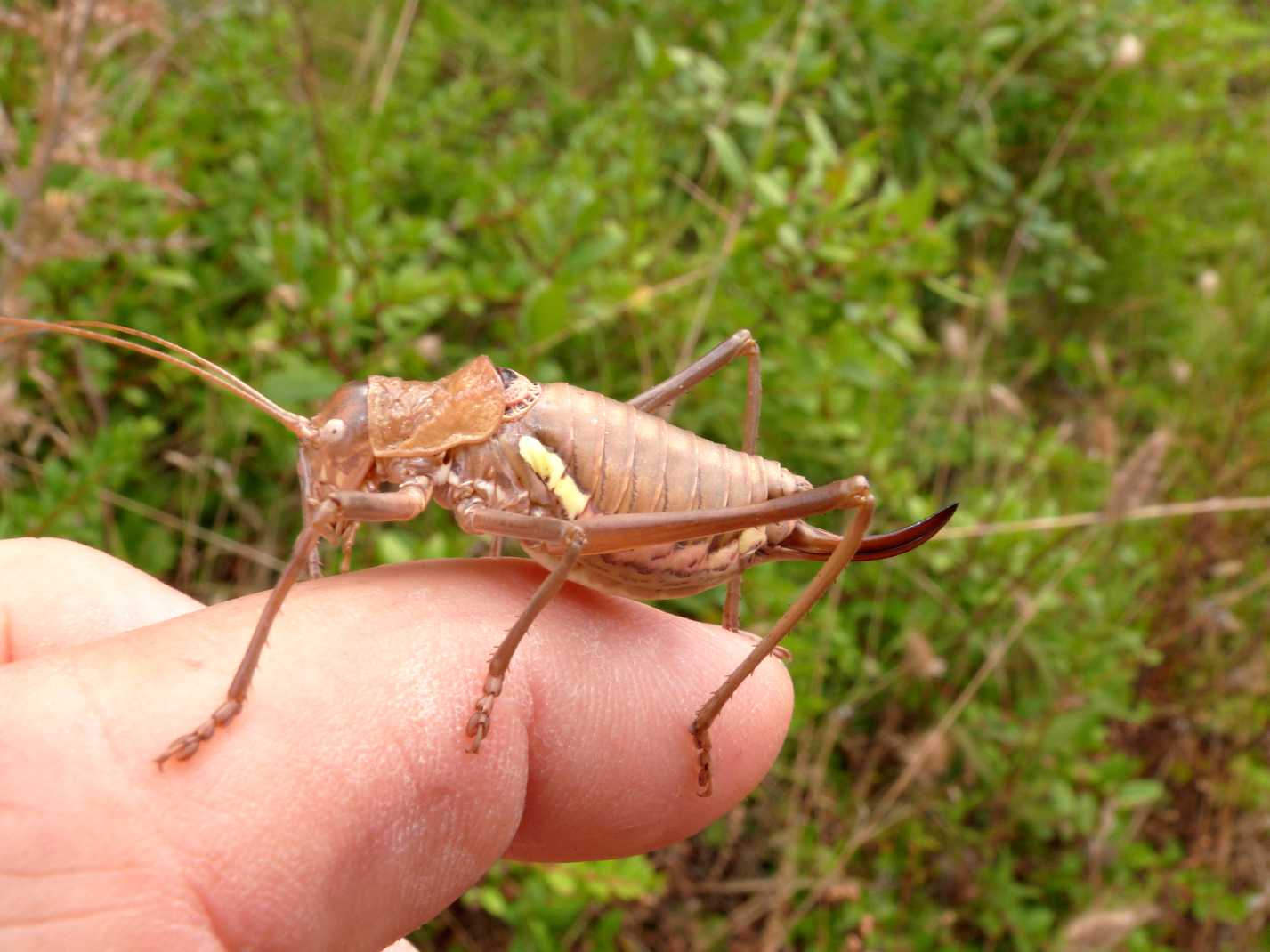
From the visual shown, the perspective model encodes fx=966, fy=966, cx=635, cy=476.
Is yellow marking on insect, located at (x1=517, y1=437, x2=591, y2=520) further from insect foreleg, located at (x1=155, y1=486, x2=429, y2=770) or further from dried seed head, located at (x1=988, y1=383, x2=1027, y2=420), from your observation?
dried seed head, located at (x1=988, y1=383, x2=1027, y2=420)

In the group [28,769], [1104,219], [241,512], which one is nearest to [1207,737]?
[1104,219]

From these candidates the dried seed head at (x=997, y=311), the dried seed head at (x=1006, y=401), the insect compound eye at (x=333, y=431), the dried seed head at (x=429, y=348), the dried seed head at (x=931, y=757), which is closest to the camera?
the insect compound eye at (x=333, y=431)

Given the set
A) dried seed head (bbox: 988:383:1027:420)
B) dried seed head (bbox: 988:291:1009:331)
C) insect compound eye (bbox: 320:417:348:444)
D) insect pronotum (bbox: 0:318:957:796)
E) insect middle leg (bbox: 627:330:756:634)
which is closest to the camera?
insect pronotum (bbox: 0:318:957:796)

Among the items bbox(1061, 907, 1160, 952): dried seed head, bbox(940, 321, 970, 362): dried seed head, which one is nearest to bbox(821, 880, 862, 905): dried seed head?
bbox(1061, 907, 1160, 952): dried seed head

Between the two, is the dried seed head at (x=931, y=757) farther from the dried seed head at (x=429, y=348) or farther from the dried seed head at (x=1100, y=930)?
the dried seed head at (x=429, y=348)

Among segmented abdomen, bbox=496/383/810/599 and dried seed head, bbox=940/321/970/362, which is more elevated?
dried seed head, bbox=940/321/970/362

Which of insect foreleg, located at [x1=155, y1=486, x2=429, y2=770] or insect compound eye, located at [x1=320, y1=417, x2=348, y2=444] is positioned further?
insect compound eye, located at [x1=320, y1=417, x2=348, y2=444]

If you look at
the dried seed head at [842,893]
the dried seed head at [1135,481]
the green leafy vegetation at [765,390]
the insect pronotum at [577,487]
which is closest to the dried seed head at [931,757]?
the green leafy vegetation at [765,390]
